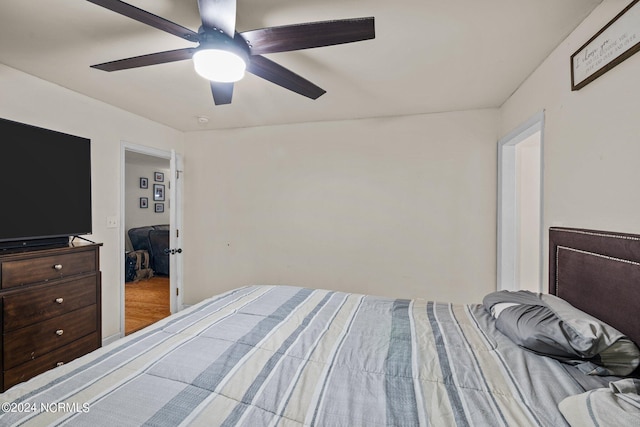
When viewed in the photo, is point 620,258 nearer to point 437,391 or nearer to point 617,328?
point 617,328

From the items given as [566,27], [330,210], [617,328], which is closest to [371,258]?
[330,210]

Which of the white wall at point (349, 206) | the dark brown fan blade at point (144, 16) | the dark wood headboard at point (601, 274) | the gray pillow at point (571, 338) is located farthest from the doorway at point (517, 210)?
the dark brown fan blade at point (144, 16)

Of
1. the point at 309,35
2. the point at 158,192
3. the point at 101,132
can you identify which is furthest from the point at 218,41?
the point at 158,192

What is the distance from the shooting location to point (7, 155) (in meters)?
1.89

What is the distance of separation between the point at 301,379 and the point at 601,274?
141cm

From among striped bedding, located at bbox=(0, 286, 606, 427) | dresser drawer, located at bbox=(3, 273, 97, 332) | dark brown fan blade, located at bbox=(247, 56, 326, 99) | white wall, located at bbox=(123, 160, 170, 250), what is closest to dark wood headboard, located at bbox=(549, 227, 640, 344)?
striped bedding, located at bbox=(0, 286, 606, 427)

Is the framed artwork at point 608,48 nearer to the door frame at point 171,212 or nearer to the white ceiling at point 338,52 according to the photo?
the white ceiling at point 338,52

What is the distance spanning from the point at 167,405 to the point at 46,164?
7.41 ft

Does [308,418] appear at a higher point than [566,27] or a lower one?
lower

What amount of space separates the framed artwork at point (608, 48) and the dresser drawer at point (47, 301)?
11.5ft

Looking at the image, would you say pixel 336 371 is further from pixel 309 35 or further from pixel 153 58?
pixel 153 58

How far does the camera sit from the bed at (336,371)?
0.84 m

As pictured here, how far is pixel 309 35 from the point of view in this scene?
125 centimetres

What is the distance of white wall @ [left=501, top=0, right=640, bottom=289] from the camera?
120 centimetres
